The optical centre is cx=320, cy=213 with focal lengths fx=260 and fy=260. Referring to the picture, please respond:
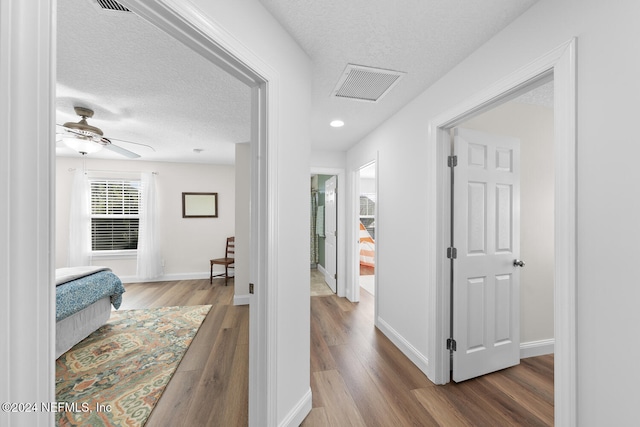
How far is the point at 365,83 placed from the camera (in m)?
2.17

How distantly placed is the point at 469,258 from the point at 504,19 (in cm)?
160

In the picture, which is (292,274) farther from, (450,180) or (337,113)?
(337,113)

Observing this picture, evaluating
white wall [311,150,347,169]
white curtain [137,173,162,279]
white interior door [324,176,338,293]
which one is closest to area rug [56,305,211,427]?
white curtain [137,173,162,279]

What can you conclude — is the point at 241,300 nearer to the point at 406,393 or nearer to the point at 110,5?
the point at 406,393

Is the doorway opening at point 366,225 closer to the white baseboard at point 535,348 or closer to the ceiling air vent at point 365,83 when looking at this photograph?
the white baseboard at point 535,348

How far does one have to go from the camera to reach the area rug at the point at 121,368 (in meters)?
1.79

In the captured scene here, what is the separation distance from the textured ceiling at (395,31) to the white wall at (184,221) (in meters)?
4.06

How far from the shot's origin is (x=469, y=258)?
210 centimetres

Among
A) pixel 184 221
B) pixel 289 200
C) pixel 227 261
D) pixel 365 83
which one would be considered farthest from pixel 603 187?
pixel 184 221

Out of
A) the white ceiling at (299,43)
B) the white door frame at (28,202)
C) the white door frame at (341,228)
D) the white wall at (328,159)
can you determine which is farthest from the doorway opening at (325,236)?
the white door frame at (28,202)

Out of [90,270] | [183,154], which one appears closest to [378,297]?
[90,270]

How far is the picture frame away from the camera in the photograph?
5.46m

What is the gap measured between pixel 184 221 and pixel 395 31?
5.26 m

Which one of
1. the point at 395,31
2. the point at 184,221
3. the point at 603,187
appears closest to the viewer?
the point at 603,187
